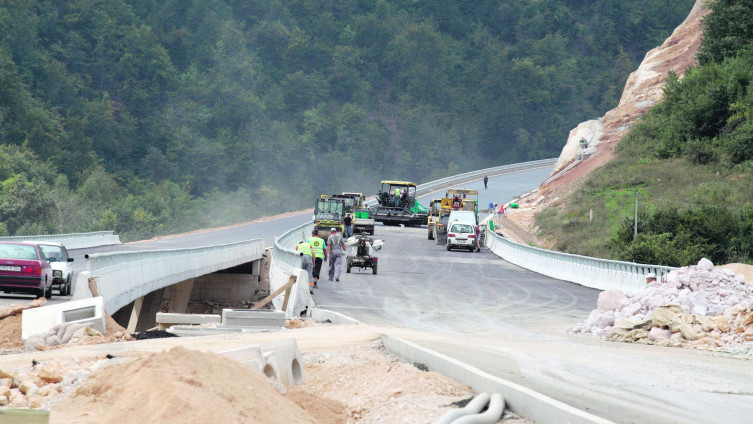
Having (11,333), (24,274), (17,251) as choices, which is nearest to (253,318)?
(11,333)

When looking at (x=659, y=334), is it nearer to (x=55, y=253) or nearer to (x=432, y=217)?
(x=55, y=253)

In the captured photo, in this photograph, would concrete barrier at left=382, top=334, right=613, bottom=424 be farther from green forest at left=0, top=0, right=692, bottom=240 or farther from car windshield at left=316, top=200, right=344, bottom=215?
green forest at left=0, top=0, right=692, bottom=240

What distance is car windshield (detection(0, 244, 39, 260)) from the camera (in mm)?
21453

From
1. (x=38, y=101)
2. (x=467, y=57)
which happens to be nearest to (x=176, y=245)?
(x=38, y=101)

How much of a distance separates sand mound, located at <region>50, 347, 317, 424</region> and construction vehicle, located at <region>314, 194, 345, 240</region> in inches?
1499

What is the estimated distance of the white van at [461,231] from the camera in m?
49.3

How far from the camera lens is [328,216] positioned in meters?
51.3

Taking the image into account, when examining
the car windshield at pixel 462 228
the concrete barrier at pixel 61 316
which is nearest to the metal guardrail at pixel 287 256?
the concrete barrier at pixel 61 316

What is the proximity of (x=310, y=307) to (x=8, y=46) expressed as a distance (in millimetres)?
88261

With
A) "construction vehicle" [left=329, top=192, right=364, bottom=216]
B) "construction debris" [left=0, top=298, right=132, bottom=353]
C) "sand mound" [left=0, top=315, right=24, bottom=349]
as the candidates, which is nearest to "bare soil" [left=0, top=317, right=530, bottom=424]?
"construction debris" [left=0, top=298, right=132, bottom=353]

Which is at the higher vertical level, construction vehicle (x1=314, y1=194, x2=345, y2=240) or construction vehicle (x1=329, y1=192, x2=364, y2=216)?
construction vehicle (x1=329, y1=192, x2=364, y2=216)

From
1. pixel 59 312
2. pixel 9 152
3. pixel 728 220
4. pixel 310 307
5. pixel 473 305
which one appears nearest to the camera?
pixel 59 312

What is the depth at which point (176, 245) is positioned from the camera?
50.1 m

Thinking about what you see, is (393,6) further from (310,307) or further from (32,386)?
(32,386)
